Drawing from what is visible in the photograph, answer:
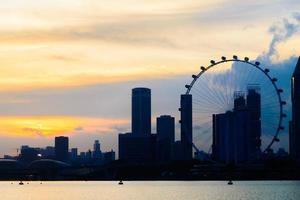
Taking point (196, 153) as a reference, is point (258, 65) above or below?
above

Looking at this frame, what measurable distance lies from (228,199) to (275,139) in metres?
45.7

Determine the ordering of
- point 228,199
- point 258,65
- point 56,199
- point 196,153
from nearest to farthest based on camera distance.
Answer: point 228,199
point 56,199
point 258,65
point 196,153

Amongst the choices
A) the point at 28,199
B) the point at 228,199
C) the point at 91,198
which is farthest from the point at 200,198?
the point at 28,199

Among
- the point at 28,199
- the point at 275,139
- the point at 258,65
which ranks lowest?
the point at 28,199

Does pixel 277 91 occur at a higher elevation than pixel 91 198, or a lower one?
higher

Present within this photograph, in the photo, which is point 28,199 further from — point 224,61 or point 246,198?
point 224,61

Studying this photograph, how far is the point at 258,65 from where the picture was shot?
555 ft

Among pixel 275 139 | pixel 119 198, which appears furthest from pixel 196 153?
pixel 119 198

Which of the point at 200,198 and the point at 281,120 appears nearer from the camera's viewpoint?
the point at 200,198

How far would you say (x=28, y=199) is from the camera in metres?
146

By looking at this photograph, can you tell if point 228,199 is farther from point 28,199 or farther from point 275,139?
point 275,139

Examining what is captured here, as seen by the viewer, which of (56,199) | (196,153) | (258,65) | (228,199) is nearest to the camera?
(228,199)

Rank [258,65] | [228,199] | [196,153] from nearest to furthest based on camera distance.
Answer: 1. [228,199]
2. [258,65]
3. [196,153]

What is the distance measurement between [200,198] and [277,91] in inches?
1609
